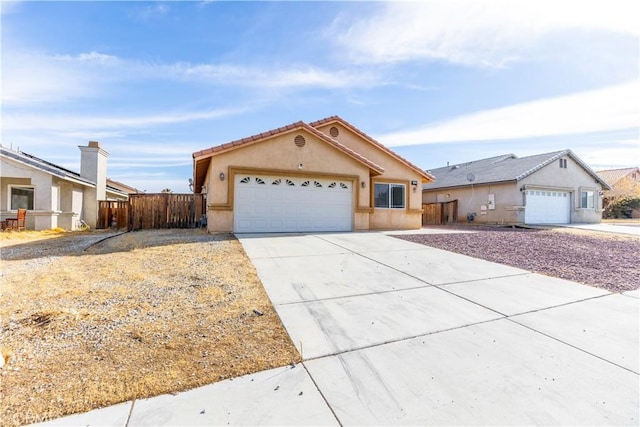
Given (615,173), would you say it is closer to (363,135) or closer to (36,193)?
(363,135)

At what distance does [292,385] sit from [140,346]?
1.71m

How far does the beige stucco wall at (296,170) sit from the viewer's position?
11445mm

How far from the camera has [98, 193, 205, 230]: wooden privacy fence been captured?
15.2 m

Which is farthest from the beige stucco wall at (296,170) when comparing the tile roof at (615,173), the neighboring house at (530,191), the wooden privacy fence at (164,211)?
the tile roof at (615,173)

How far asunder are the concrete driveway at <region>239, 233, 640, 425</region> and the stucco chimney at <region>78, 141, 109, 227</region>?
1695 centimetres

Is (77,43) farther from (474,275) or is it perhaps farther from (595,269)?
(595,269)

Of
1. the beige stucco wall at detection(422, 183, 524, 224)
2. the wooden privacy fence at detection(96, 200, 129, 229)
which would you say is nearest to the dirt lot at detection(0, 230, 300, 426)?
the wooden privacy fence at detection(96, 200, 129, 229)

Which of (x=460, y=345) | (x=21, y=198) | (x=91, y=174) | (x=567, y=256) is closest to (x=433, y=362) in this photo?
(x=460, y=345)

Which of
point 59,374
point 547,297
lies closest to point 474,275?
point 547,297

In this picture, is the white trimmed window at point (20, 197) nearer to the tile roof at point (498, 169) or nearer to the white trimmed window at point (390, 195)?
the white trimmed window at point (390, 195)

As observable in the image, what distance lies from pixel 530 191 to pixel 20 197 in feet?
98.5

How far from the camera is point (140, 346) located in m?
3.08

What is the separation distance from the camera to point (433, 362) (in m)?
2.93

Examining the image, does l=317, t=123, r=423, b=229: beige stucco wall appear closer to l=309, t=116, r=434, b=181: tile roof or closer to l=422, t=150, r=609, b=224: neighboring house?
l=309, t=116, r=434, b=181: tile roof
